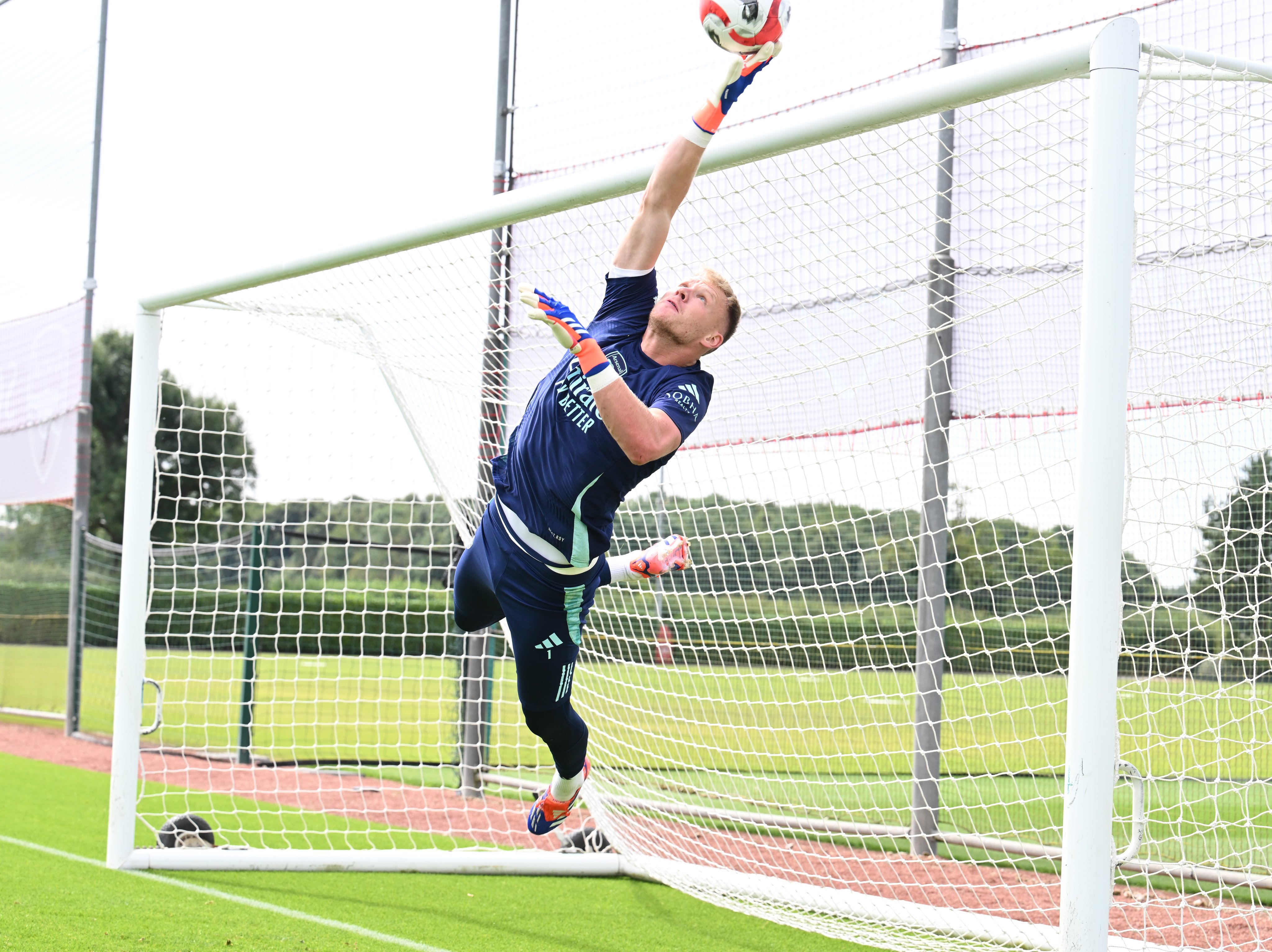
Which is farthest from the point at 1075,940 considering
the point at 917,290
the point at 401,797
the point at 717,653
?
the point at 401,797

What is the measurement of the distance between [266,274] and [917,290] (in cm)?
343

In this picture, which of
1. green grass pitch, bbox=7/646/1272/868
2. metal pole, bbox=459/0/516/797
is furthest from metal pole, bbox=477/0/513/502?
green grass pitch, bbox=7/646/1272/868

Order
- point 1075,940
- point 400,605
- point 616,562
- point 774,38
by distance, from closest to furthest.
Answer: point 1075,940
point 774,38
point 616,562
point 400,605

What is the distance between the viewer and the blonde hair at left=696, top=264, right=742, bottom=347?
3902mm

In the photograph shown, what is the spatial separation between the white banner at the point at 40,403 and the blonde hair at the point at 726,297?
1028 centimetres

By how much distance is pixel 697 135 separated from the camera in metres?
Result: 3.73

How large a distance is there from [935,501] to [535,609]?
2905 millimetres

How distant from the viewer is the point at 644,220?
3.86 metres

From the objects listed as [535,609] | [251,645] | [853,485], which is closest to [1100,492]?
[535,609]

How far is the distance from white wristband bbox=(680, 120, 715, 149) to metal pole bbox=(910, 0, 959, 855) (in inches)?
110

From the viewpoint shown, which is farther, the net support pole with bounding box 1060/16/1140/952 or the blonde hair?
the blonde hair

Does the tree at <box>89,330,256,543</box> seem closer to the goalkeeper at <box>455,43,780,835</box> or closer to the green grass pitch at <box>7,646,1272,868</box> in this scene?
the green grass pitch at <box>7,646,1272,868</box>

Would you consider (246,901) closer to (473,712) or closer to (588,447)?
(588,447)

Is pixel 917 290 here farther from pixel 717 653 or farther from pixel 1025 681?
pixel 1025 681
